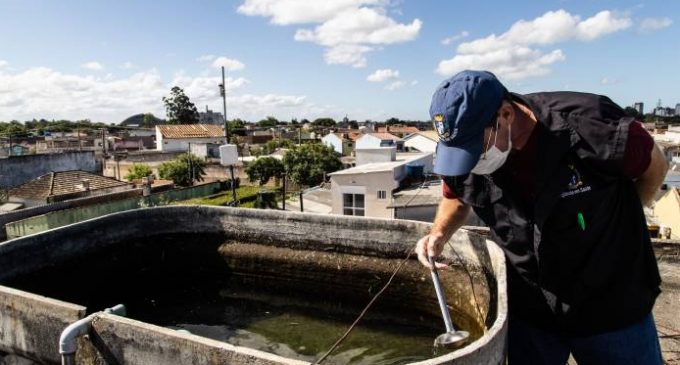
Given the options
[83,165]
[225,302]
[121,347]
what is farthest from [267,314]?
[83,165]

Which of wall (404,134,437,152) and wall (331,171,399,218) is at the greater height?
wall (404,134,437,152)

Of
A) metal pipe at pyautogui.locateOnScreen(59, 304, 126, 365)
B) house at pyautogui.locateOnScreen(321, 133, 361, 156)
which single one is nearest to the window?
metal pipe at pyautogui.locateOnScreen(59, 304, 126, 365)

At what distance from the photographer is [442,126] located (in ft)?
6.23

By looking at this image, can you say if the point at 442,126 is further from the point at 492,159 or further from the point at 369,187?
the point at 369,187

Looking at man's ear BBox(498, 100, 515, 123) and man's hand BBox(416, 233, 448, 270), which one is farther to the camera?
man's hand BBox(416, 233, 448, 270)

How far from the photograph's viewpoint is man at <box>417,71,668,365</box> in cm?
183

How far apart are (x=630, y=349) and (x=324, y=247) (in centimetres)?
466

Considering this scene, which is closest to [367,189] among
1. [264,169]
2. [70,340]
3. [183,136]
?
[70,340]

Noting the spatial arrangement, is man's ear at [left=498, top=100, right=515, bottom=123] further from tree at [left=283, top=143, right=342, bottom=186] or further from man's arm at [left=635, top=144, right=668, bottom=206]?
tree at [left=283, top=143, right=342, bottom=186]

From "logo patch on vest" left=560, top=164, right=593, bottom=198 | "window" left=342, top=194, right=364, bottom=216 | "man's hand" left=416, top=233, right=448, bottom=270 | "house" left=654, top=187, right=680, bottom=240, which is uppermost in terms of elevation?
"logo patch on vest" left=560, top=164, right=593, bottom=198

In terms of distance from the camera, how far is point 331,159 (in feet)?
107

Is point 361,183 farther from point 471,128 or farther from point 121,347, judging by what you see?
point 471,128

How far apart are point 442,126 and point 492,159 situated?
29cm

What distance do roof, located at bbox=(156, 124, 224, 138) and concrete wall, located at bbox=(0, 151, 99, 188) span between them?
20005 mm
